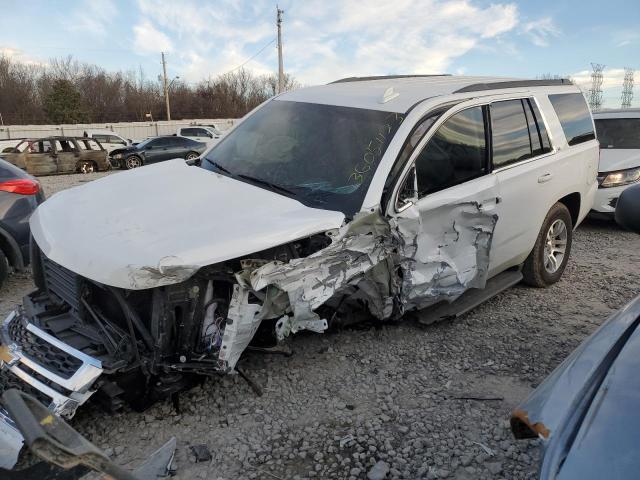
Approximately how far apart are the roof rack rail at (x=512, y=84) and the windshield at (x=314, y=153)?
2.90 ft

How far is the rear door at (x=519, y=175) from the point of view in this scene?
410 centimetres

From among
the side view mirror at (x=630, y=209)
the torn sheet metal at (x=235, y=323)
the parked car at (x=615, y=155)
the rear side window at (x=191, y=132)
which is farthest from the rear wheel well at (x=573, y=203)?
the rear side window at (x=191, y=132)

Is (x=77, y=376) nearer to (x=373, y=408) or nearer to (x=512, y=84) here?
(x=373, y=408)

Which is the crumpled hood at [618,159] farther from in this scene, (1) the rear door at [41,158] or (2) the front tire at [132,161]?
(1) the rear door at [41,158]

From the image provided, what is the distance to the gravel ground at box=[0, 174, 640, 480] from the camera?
104 inches

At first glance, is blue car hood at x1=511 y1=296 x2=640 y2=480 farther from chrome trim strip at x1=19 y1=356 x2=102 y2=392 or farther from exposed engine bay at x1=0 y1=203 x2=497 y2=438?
chrome trim strip at x1=19 y1=356 x2=102 y2=392

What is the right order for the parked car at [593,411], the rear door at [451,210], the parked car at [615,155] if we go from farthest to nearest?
the parked car at [615,155] → the rear door at [451,210] → the parked car at [593,411]

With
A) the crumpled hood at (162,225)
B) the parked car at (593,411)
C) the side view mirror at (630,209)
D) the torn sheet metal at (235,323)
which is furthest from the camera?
the torn sheet metal at (235,323)

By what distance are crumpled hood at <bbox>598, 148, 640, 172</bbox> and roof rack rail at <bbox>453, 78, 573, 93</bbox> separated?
105 inches

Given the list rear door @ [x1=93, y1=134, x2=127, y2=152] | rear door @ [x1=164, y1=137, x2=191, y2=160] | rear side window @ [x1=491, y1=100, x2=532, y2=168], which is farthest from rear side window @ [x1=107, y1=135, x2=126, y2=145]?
rear side window @ [x1=491, y1=100, x2=532, y2=168]

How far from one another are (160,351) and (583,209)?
4550 mm

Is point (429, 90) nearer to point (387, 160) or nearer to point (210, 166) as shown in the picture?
point (387, 160)

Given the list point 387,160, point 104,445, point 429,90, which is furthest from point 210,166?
point 104,445

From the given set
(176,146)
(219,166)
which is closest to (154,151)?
(176,146)
